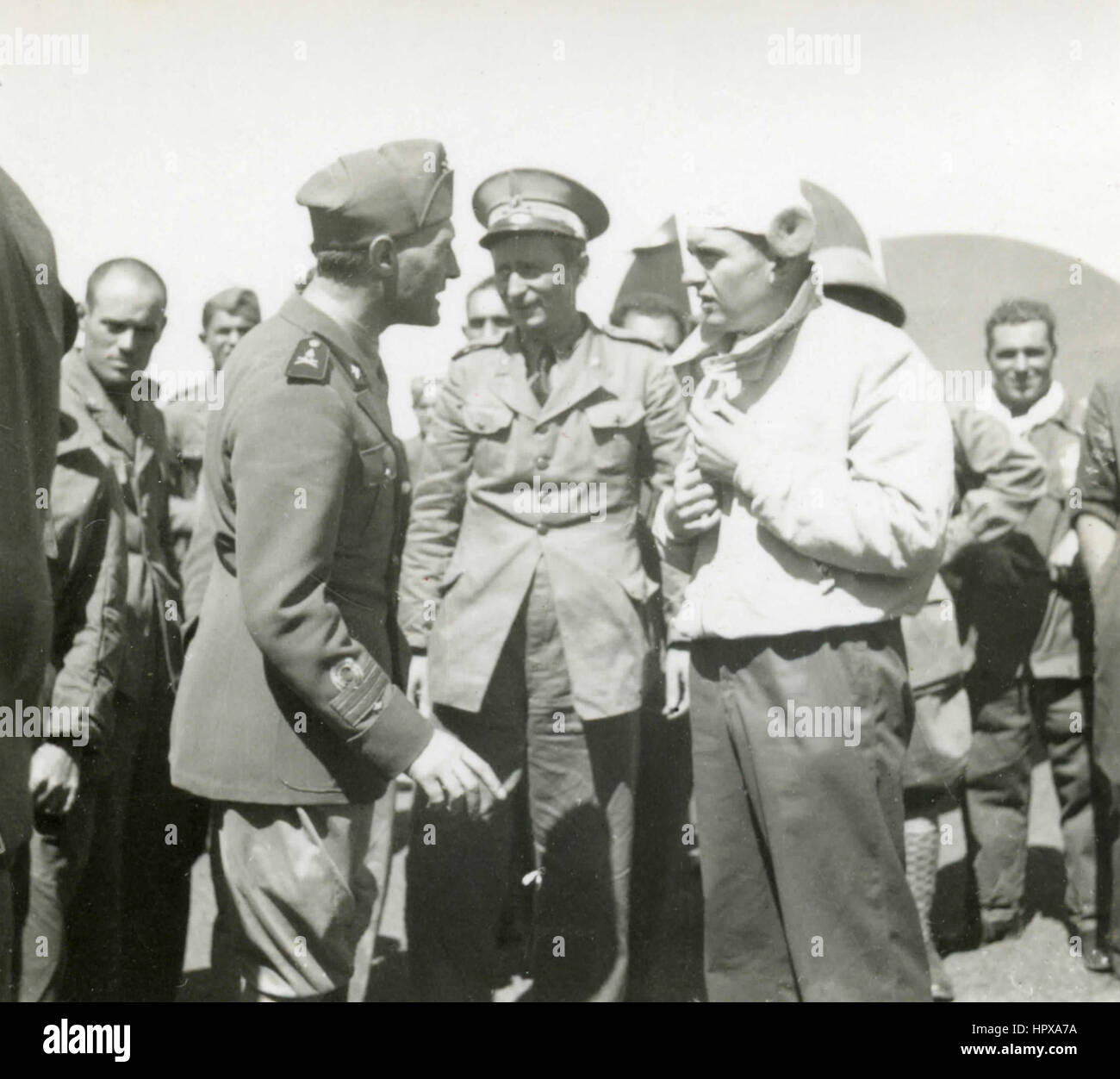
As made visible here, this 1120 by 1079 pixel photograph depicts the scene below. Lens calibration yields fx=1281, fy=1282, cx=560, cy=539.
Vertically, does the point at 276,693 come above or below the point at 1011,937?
above

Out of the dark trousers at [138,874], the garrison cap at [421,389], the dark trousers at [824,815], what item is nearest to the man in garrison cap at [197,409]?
the garrison cap at [421,389]

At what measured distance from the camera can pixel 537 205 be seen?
3.96 m

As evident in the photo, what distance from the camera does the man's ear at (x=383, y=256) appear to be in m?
2.68

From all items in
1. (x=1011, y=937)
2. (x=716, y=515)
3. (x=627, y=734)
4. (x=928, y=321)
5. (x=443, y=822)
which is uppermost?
(x=928, y=321)

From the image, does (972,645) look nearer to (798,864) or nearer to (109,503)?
(798,864)

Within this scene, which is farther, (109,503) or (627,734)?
(627,734)

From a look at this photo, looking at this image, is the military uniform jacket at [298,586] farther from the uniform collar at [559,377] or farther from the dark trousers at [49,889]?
the uniform collar at [559,377]

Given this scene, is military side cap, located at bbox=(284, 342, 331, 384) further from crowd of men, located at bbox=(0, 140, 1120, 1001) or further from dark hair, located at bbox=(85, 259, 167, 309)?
dark hair, located at bbox=(85, 259, 167, 309)

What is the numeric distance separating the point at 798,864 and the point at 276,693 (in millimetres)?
1112

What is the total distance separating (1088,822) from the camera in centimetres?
451

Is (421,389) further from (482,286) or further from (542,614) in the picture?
(542,614)

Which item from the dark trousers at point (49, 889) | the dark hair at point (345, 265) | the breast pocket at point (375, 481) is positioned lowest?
the dark trousers at point (49, 889)

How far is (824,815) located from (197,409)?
156 inches
